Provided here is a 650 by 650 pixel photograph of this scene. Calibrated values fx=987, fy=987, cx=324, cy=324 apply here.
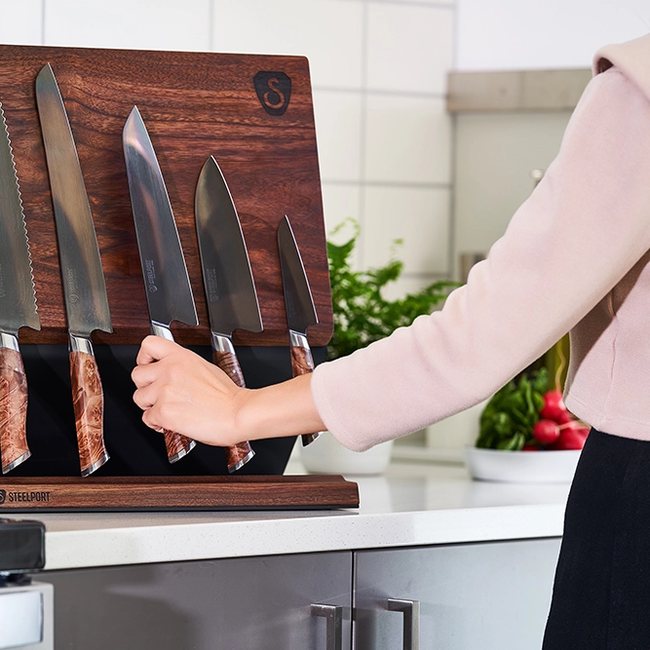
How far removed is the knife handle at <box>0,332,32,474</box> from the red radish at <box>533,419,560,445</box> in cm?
64

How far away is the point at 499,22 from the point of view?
65.6 inches

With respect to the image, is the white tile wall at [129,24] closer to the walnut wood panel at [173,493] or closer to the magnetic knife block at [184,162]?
the magnetic knife block at [184,162]

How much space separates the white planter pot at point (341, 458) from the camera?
117cm

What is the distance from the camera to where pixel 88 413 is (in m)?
0.81

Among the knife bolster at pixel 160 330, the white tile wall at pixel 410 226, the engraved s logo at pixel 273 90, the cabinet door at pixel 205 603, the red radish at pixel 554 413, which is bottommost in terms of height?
the cabinet door at pixel 205 603

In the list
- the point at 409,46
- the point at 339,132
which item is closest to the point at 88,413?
the point at 339,132

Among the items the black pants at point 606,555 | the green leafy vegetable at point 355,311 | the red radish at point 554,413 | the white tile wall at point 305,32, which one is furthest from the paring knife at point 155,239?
the white tile wall at point 305,32

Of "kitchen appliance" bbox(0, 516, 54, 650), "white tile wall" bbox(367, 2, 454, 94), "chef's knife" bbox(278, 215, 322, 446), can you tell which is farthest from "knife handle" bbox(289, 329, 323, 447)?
"white tile wall" bbox(367, 2, 454, 94)

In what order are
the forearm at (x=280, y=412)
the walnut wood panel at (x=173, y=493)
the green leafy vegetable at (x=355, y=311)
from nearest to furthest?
the forearm at (x=280, y=412) < the walnut wood panel at (x=173, y=493) < the green leafy vegetable at (x=355, y=311)

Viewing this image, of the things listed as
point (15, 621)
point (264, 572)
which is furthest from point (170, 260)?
point (15, 621)

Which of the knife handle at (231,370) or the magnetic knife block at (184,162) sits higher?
the magnetic knife block at (184,162)

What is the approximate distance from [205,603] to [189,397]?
0.16m

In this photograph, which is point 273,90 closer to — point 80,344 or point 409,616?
point 80,344

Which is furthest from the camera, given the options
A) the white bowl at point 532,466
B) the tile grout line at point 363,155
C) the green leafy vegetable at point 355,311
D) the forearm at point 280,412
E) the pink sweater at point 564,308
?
the tile grout line at point 363,155
